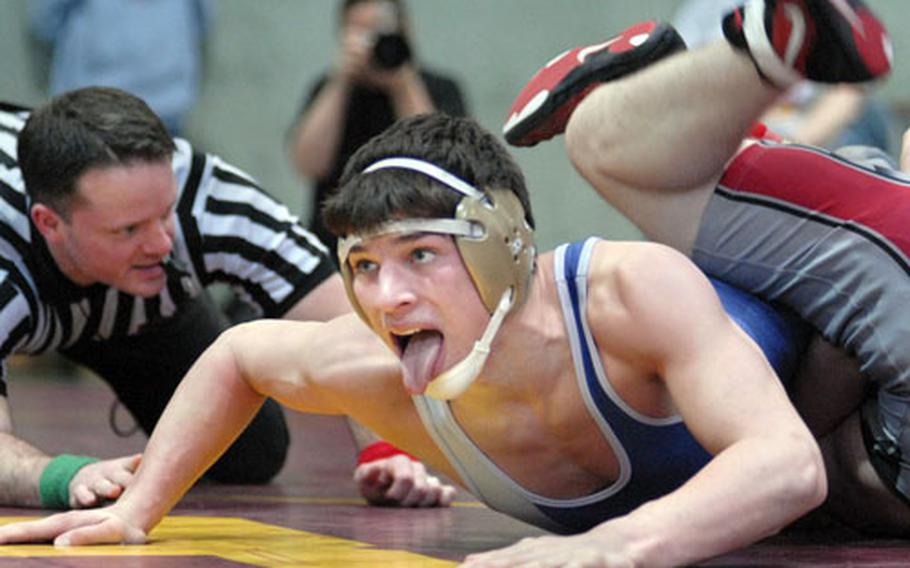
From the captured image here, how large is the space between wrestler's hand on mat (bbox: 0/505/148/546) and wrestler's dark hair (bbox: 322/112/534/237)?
0.72 meters

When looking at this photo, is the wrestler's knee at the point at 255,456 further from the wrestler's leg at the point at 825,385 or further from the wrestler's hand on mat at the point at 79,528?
the wrestler's leg at the point at 825,385

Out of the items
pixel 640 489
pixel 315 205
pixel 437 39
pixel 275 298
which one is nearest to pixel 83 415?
pixel 315 205

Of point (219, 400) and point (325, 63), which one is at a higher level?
point (219, 400)

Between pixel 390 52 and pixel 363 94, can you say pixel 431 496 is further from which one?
pixel 363 94

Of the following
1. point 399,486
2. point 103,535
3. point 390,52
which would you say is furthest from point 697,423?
point 390,52

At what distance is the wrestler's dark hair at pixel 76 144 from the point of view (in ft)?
15.4

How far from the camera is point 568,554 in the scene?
276 cm

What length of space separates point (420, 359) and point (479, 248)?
21 centimetres

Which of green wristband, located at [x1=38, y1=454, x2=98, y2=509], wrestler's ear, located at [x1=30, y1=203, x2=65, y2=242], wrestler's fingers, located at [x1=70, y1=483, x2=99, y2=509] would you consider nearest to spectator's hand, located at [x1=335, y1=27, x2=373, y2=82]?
wrestler's ear, located at [x1=30, y1=203, x2=65, y2=242]

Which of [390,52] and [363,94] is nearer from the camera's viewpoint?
[390,52]

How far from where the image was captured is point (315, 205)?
24.9ft

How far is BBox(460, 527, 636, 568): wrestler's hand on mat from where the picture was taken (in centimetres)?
275

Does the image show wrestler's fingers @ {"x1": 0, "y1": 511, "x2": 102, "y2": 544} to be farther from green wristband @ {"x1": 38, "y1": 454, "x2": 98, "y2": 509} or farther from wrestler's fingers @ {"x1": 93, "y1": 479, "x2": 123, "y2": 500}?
green wristband @ {"x1": 38, "y1": 454, "x2": 98, "y2": 509}

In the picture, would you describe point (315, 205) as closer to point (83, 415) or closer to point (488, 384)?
point (83, 415)
